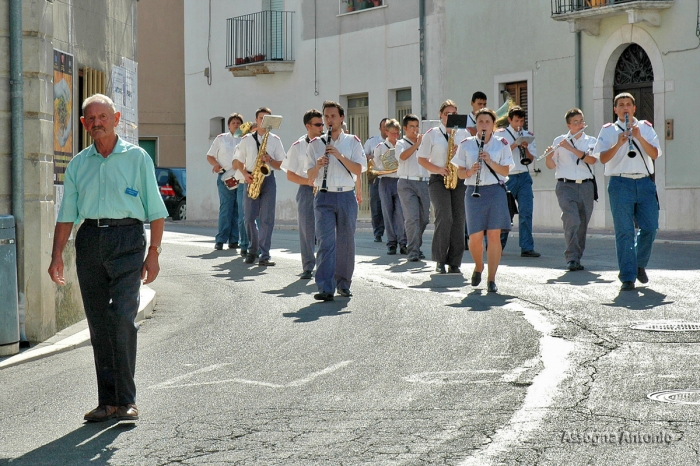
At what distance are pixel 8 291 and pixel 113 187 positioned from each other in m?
2.71

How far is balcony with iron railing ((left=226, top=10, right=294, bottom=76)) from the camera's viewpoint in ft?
120

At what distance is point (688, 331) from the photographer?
933 centimetres

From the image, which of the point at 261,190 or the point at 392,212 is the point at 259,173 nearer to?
the point at 261,190

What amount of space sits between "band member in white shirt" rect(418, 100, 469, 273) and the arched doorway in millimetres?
11447

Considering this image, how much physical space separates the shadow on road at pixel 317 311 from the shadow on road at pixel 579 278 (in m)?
2.60

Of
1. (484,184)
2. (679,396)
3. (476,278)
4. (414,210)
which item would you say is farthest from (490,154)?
(679,396)

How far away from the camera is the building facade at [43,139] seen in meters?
9.98

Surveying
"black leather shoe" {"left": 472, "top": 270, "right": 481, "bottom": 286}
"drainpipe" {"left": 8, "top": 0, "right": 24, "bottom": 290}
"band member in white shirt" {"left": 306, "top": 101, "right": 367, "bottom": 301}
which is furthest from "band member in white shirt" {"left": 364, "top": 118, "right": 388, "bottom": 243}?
"drainpipe" {"left": 8, "top": 0, "right": 24, "bottom": 290}

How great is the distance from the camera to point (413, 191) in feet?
55.7

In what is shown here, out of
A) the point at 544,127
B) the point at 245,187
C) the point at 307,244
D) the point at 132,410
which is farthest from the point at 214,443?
the point at 544,127

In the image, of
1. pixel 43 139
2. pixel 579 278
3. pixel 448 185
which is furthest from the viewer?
pixel 448 185

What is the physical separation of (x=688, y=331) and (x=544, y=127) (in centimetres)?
1954

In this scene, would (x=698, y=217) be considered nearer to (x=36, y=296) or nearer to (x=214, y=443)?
(x=36, y=296)

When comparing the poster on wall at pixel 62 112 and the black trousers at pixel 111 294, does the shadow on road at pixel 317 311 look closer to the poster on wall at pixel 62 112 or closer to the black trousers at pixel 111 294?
the poster on wall at pixel 62 112
